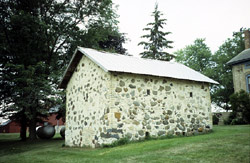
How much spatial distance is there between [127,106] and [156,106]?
70.1 inches

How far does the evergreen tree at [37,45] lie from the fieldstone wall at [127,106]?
369 centimetres

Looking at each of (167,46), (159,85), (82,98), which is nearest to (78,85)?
(82,98)

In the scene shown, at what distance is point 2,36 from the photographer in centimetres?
1817

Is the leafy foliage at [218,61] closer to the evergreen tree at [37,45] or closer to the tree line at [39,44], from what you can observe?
the tree line at [39,44]

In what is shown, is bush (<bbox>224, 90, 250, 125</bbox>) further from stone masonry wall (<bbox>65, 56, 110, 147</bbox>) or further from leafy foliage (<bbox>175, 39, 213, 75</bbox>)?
leafy foliage (<bbox>175, 39, 213, 75</bbox>)

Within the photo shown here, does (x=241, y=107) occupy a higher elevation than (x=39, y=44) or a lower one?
lower

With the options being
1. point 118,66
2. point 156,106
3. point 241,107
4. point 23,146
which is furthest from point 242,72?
point 23,146

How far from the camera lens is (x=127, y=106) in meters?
11.3

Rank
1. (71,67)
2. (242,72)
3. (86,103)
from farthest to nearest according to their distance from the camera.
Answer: (242,72) < (71,67) < (86,103)

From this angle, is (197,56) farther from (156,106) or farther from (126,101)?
(126,101)

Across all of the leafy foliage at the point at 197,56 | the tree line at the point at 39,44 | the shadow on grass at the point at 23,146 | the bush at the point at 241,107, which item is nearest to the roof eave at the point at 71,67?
the tree line at the point at 39,44

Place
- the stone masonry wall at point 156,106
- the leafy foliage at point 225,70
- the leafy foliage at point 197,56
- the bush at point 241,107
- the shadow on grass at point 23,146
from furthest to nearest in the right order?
1. the leafy foliage at point 197,56
2. the leafy foliage at point 225,70
3. the bush at point 241,107
4. the shadow on grass at point 23,146
5. the stone masonry wall at point 156,106

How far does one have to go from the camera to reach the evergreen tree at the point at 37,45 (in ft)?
55.0

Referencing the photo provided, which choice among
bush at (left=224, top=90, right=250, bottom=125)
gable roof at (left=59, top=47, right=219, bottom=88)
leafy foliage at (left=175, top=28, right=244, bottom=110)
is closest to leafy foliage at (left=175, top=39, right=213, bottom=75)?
leafy foliage at (left=175, top=28, right=244, bottom=110)
